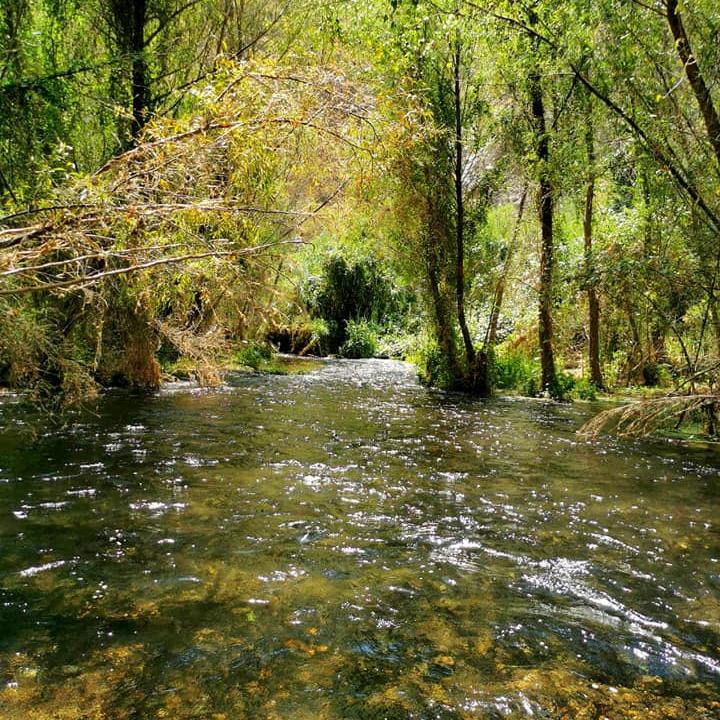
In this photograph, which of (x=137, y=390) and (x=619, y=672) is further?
(x=137, y=390)

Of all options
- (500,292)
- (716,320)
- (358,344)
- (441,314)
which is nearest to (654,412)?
(716,320)

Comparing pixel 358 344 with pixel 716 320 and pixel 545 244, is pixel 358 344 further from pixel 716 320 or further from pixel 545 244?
pixel 716 320

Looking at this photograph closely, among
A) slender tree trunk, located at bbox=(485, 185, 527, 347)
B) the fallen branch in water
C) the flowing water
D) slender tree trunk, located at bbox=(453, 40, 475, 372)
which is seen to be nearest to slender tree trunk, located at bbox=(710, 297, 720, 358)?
the fallen branch in water

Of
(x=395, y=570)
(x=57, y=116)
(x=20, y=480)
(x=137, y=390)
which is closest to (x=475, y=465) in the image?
(x=395, y=570)

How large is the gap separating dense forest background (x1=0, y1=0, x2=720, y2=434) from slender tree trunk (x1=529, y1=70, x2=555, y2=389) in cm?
6

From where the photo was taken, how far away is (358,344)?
24422 mm

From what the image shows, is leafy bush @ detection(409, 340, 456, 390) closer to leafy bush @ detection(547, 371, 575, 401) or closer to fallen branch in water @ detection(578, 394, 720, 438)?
leafy bush @ detection(547, 371, 575, 401)

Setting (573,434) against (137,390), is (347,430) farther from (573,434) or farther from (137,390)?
(137,390)

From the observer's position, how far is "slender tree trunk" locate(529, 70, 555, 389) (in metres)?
11.9

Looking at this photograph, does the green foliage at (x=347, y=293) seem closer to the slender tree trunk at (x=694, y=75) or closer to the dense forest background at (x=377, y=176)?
the dense forest background at (x=377, y=176)

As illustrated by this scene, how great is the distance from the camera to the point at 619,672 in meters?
2.90

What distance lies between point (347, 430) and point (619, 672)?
19.6 feet

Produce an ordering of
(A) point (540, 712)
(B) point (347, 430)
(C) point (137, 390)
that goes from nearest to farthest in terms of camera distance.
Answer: (A) point (540, 712) → (B) point (347, 430) → (C) point (137, 390)

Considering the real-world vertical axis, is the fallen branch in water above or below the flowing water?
above
